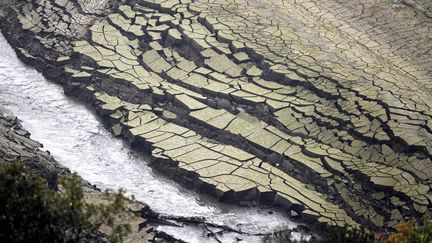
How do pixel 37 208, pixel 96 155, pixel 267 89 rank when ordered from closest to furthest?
pixel 37 208 → pixel 96 155 → pixel 267 89

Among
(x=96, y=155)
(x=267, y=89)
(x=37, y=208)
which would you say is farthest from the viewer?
(x=267, y=89)

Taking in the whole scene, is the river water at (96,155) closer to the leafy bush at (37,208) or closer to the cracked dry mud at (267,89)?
the cracked dry mud at (267,89)

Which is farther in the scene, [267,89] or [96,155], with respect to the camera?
[267,89]

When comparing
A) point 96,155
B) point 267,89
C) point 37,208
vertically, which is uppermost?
point 37,208

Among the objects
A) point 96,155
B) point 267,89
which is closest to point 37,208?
point 96,155

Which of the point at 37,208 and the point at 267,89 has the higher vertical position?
the point at 37,208

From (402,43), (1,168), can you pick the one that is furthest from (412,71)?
(1,168)

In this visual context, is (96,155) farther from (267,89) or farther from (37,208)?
(37,208)

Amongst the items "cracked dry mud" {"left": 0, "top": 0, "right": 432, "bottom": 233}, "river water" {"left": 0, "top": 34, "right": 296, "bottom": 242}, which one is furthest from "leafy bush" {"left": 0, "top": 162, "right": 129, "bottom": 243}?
"cracked dry mud" {"left": 0, "top": 0, "right": 432, "bottom": 233}
